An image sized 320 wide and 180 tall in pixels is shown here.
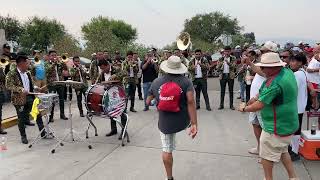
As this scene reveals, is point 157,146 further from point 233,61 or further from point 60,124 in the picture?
point 233,61

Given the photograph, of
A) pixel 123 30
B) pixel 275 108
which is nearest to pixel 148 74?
pixel 275 108

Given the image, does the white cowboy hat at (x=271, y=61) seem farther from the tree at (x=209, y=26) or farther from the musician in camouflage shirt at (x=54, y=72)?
the tree at (x=209, y=26)

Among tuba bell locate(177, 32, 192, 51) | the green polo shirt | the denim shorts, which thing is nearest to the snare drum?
the denim shorts

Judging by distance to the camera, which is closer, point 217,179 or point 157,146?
point 217,179

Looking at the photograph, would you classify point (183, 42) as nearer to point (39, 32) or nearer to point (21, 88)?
point (21, 88)

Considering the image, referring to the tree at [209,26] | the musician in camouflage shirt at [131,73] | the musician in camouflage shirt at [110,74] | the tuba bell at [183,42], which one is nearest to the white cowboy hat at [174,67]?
the musician in camouflage shirt at [110,74]

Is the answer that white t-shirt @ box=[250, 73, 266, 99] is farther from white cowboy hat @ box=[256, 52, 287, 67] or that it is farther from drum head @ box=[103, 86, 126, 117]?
drum head @ box=[103, 86, 126, 117]

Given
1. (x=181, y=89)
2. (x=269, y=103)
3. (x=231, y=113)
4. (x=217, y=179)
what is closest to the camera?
(x=269, y=103)

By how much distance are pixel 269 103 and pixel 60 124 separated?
256 inches

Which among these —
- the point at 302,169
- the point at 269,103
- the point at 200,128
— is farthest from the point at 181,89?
the point at 200,128

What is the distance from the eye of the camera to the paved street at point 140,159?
5.97 meters

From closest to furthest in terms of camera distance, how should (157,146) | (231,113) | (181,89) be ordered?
(181,89), (157,146), (231,113)

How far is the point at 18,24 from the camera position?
52.1 metres

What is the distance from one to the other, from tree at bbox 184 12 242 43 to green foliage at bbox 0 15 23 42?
33.4 meters
